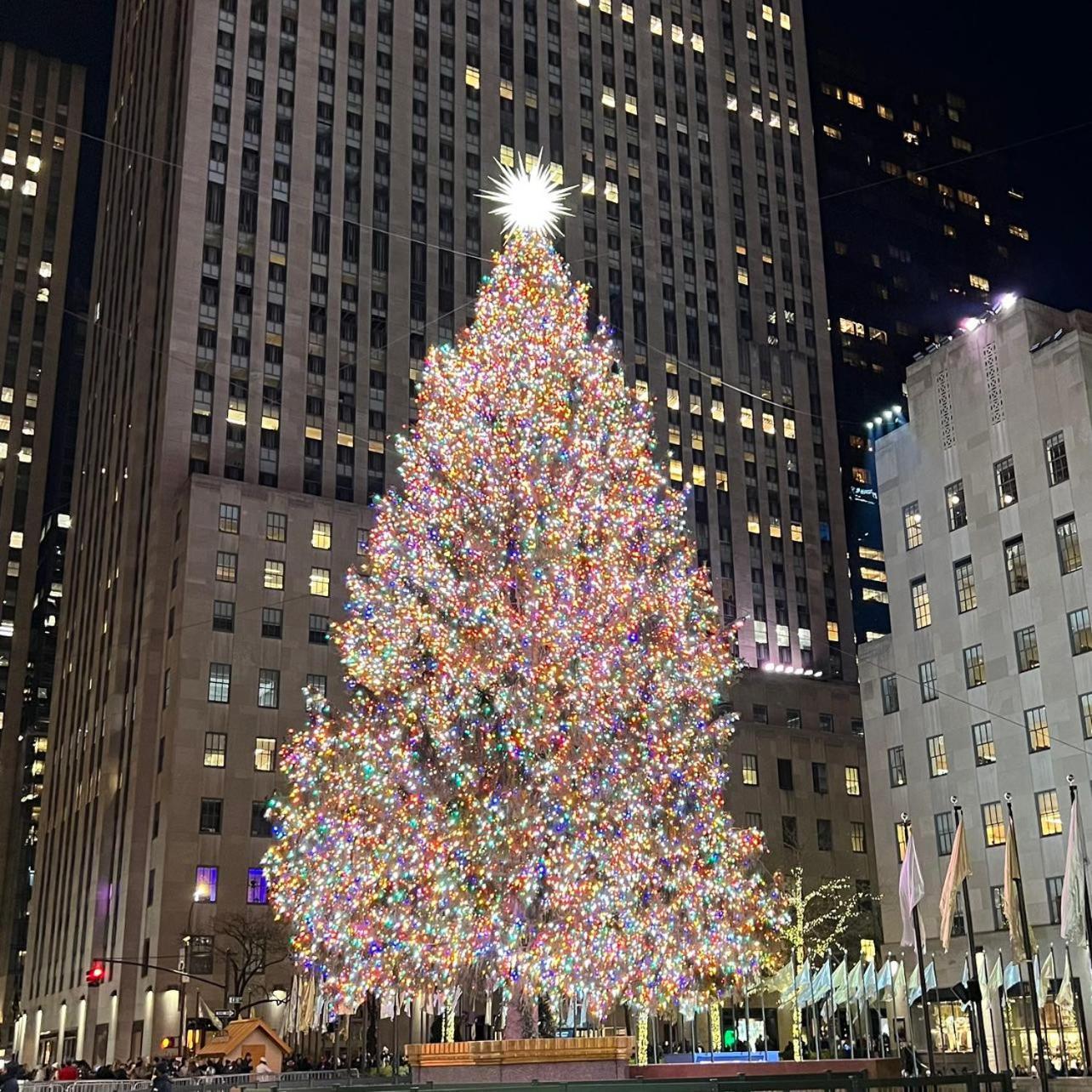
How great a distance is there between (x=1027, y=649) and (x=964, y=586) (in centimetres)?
440

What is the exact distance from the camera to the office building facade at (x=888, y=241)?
128 meters

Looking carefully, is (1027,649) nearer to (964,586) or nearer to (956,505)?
(964,586)

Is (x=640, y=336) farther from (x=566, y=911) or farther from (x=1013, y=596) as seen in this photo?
(x=566, y=911)

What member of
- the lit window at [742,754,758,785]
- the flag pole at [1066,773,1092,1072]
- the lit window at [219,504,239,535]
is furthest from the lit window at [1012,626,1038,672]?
the lit window at [219,504,239,535]

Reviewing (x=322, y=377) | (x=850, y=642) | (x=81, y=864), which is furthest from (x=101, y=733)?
(x=850, y=642)

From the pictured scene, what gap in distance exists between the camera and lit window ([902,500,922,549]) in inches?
2218

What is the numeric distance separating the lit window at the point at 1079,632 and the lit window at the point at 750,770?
35.4 m

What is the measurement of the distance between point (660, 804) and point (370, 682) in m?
7.26

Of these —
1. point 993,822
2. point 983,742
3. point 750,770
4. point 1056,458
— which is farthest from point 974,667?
point 750,770

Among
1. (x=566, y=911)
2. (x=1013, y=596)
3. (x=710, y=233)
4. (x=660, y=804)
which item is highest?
(x=710, y=233)

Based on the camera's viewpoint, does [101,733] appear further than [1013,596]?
Yes

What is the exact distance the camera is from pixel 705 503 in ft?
348

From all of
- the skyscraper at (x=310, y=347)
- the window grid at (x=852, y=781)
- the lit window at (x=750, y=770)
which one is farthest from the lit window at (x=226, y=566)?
the window grid at (x=852, y=781)

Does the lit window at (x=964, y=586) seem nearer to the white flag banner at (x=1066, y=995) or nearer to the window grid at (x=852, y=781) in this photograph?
the white flag banner at (x=1066, y=995)
